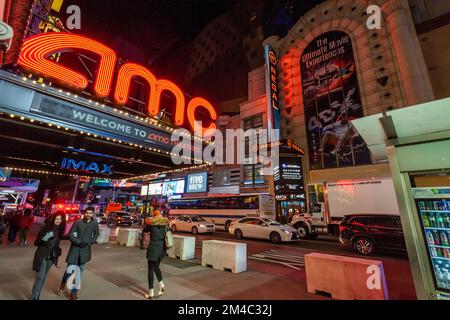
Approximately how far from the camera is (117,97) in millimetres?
8539

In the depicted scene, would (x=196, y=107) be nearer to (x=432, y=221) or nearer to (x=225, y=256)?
(x=225, y=256)

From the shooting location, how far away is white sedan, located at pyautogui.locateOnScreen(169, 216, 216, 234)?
19062 millimetres

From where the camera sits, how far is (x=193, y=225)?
1950 centimetres

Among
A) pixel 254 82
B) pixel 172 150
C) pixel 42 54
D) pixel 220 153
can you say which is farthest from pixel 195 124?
pixel 254 82

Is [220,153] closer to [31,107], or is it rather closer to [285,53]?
[285,53]

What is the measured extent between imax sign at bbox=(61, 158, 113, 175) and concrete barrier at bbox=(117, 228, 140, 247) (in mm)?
4457

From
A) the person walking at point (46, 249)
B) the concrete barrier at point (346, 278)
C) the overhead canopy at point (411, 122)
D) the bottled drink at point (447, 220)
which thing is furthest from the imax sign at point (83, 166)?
the bottled drink at point (447, 220)

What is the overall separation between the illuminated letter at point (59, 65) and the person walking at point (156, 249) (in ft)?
18.7

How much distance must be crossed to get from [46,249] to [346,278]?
6560 mm

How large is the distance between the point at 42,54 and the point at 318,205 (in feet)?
63.8

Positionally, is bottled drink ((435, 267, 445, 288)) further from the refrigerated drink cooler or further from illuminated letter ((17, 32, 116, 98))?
illuminated letter ((17, 32, 116, 98))

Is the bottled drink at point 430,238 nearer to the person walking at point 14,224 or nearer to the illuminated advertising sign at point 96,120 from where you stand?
the illuminated advertising sign at point 96,120

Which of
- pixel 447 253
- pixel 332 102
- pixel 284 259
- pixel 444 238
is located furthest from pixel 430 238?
pixel 332 102

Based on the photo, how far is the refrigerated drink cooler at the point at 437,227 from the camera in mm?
3949
